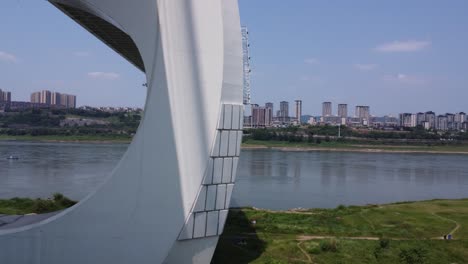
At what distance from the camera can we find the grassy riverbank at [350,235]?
9406mm

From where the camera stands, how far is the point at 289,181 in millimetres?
27406

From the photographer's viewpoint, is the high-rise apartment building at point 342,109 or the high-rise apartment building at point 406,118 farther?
the high-rise apartment building at point 342,109

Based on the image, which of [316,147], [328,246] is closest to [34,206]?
[328,246]

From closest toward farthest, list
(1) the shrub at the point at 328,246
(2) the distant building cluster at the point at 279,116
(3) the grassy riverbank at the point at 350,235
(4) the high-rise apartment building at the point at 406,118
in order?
(3) the grassy riverbank at the point at 350,235
(1) the shrub at the point at 328,246
(2) the distant building cluster at the point at 279,116
(4) the high-rise apartment building at the point at 406,118

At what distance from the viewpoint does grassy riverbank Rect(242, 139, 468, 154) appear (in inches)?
2245

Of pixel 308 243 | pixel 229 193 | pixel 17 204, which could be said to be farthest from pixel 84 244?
pixel 17 204

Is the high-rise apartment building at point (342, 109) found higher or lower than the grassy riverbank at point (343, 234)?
higher

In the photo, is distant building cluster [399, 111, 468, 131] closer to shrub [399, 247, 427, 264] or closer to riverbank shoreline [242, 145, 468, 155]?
riverbank shoreline [242, 145, 468, 155]

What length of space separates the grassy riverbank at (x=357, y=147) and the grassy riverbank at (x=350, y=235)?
130 feet

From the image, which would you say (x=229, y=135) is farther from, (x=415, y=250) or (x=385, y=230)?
(x=385, y=230)

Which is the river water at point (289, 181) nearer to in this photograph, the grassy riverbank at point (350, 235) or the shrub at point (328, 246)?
the grassy riverbank at point (350, 235)

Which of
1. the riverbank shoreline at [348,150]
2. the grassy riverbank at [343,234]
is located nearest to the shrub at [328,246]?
the grassy riverbank at [343,234]

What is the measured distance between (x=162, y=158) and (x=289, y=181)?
20.9m

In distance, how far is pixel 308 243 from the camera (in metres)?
10.3
